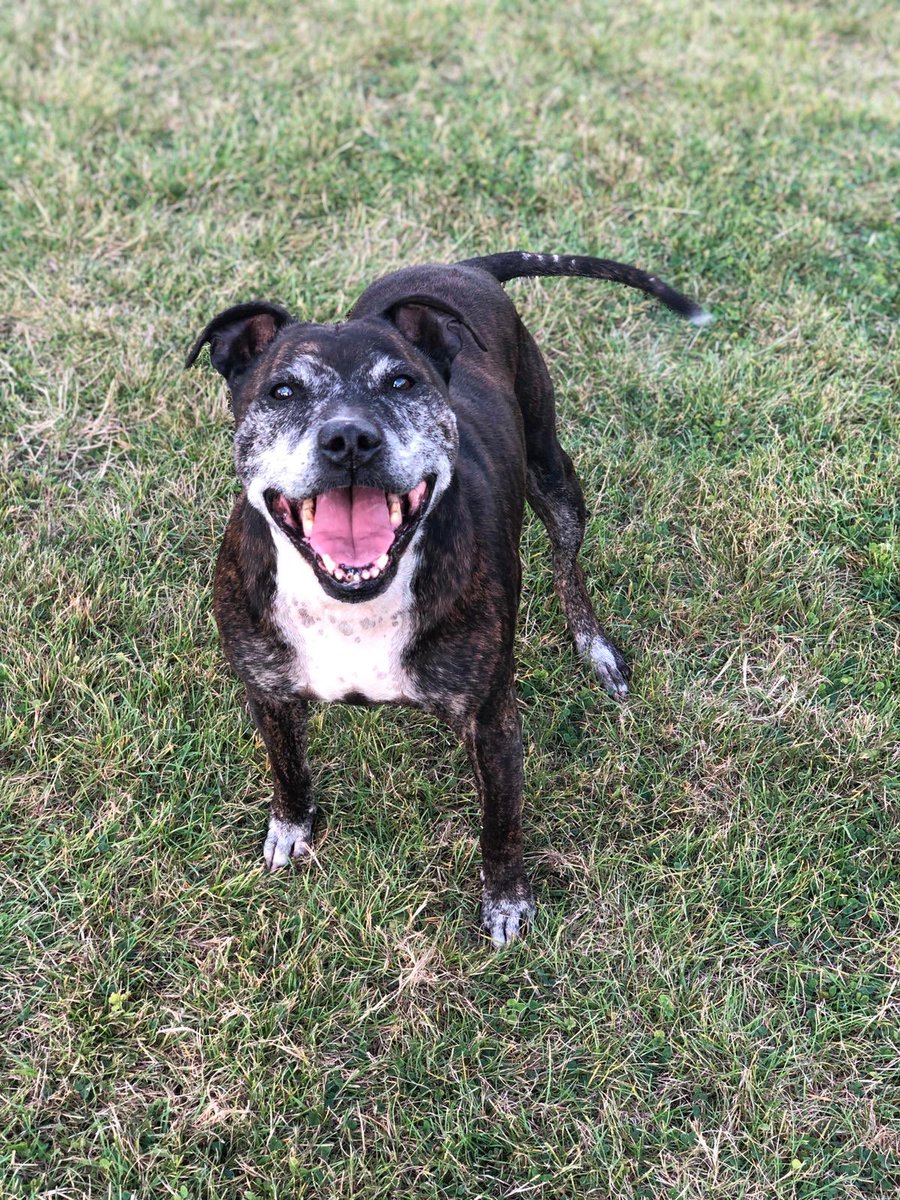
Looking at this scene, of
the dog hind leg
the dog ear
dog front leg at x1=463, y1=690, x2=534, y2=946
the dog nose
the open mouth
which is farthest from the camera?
the dog hind leg

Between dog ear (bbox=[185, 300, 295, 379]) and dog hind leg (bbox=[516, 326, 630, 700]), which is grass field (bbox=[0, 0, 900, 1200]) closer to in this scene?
dog hind leg (bbox=[516, 326, 630, 700])

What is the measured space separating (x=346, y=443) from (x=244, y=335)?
766mm

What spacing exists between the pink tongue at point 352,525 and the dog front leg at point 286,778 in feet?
2.18

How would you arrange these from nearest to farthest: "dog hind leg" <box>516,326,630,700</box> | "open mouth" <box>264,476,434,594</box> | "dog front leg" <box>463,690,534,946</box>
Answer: "open mouth" <box>264,476,434,594</box>
"dog front leg" <box>463,690,534,946</box>
"dog hind leg" <box>516,326,630,700</box>

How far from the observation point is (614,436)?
520 cm

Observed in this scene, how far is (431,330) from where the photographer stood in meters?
3.23

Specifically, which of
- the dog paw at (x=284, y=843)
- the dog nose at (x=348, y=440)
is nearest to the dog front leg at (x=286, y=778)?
the dog paw at (x=284, y=843)

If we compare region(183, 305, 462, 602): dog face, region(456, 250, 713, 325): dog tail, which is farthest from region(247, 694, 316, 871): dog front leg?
region(456, 250, 713, 325): dog tail

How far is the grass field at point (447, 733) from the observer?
3.08 m

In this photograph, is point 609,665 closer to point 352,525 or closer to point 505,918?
point 505,918

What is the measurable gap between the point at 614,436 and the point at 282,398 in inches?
102

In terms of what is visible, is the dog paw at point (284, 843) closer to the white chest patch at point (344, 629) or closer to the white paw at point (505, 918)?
the white paw at point (505, 918)

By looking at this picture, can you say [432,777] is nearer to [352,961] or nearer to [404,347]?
[352,961]

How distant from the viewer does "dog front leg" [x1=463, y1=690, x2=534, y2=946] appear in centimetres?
327
